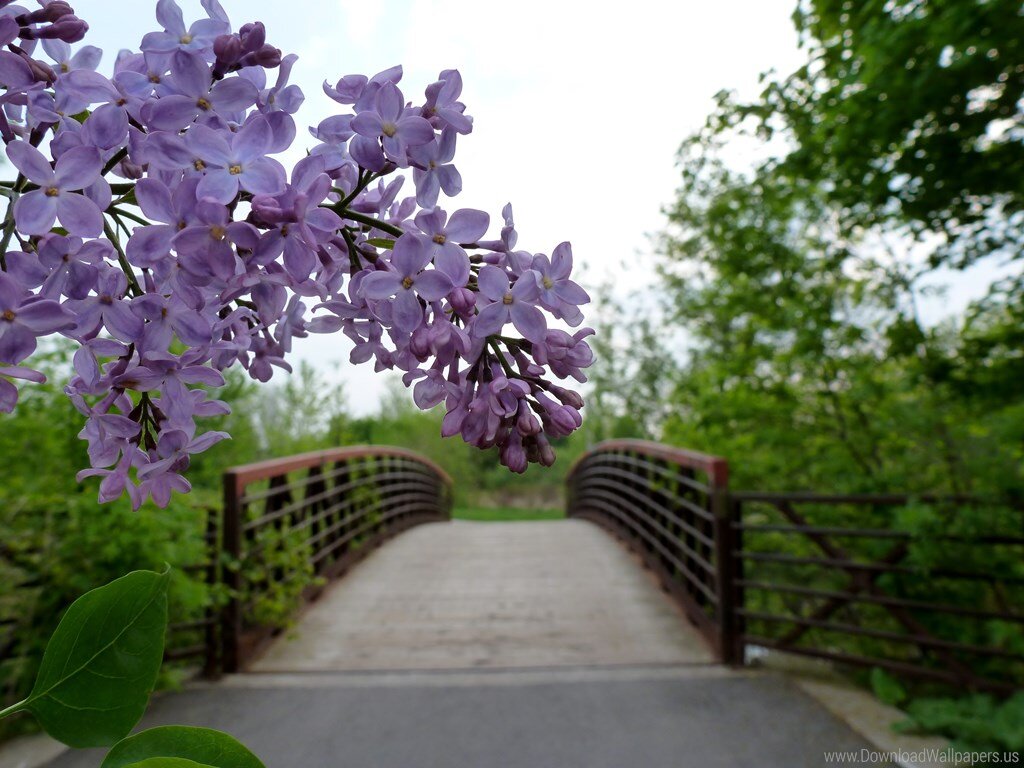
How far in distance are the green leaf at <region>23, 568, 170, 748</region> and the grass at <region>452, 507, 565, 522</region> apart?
2201cm

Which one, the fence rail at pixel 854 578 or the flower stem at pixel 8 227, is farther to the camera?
the fence rail at pixel 854 578

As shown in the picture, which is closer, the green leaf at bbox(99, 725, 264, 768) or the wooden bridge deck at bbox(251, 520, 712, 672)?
the green leaf at bbox(99, 725, 264, 768)

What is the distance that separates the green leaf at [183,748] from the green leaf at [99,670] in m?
0.02

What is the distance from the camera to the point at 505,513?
84.6 feet

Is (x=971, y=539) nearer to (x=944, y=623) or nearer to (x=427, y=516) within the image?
(x=944, y=623)

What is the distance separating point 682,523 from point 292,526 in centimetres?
279

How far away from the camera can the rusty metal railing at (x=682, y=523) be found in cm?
456

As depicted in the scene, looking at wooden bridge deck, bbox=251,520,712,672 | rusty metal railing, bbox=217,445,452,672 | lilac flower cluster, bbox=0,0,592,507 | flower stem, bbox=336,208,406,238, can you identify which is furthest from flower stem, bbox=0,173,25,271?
wooden bridge deck, bbox=251,520,712,672

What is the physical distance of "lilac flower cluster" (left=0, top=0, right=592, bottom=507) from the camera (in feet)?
1.53

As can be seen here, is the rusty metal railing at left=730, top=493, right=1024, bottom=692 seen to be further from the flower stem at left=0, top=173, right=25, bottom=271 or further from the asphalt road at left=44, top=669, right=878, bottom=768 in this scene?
the flower stem at left=0, top=173, right=25, bottom=271

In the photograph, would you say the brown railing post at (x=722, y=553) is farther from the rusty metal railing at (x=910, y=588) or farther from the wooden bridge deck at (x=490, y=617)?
the wooden bridge deck at (x=490, y=617)

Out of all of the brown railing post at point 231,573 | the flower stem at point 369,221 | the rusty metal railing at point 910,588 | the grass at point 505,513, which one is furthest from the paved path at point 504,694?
the grass at point 505,513

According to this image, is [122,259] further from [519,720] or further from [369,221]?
[519,720]

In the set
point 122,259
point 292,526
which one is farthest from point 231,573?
point 122,259
